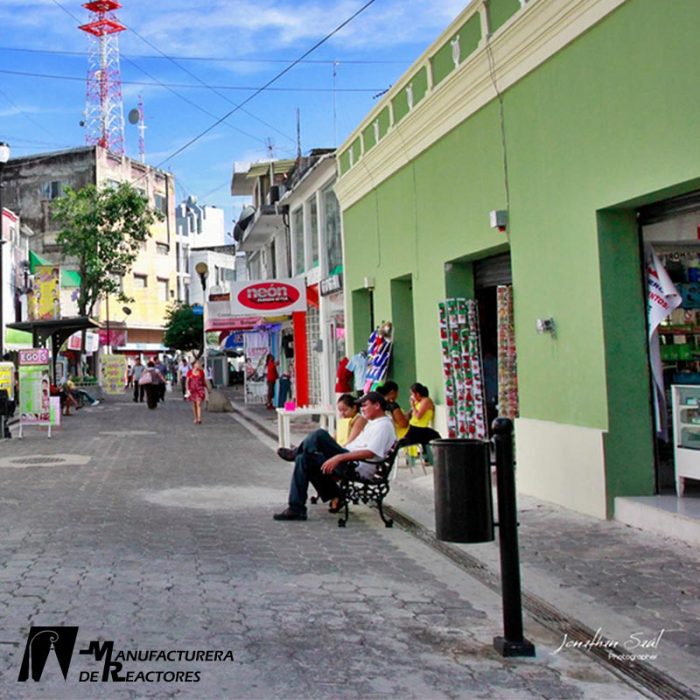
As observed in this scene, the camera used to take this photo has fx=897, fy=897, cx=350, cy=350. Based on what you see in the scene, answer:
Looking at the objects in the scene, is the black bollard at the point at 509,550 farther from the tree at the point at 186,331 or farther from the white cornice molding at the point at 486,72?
the tree at the point at 186,331

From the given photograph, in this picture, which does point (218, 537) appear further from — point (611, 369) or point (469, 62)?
point (469, 62)

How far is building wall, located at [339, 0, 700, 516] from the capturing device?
710cm

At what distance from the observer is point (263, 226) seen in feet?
95.5

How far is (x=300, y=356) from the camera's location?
23266mm

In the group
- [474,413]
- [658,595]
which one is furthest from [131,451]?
[658,595]

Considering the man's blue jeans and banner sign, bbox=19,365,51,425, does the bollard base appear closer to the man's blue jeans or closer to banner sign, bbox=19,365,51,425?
the man's blue jeans

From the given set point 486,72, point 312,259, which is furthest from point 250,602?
point 312,259

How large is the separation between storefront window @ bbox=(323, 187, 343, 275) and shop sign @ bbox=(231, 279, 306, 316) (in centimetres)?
100

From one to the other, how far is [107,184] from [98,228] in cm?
1850

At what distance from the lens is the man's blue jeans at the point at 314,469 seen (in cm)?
856

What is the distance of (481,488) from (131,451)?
38.4 ft

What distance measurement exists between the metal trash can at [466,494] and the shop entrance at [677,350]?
369 cm

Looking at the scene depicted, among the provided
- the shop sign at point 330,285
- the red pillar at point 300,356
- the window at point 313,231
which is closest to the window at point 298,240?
the window at point 313,231

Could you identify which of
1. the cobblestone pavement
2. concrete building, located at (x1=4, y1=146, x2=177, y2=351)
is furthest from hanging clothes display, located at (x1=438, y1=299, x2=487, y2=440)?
concrete building, located at (x1=4, y1=146, x2=177, y2=351)
